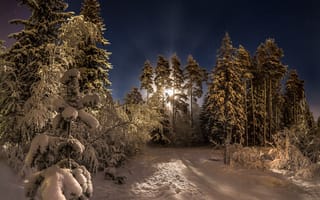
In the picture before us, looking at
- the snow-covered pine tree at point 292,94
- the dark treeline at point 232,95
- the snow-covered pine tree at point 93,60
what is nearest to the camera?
the snow-covered pine tree at point 93,60

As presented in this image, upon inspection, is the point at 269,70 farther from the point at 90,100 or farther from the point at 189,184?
the point at 90,100

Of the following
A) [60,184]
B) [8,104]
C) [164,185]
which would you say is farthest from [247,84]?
[60,184]

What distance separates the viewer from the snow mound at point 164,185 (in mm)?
13737

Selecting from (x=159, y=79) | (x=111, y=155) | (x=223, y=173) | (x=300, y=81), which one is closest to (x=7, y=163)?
(x=111, y=155)

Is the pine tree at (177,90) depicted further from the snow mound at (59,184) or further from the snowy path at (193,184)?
the snow mound at (59,184)

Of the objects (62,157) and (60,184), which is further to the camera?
(62,157)

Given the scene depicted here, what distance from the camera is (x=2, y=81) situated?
11.5m

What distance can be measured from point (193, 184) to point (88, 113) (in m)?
11.3

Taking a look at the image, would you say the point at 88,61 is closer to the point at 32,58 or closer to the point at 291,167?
the point at 32,58

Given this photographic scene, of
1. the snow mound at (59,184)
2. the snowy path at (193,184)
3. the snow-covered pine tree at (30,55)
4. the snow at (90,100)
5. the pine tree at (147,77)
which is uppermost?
the pine tree at (147,77)

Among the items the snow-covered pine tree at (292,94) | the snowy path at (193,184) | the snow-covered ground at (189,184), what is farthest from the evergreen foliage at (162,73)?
the snow-covered ground at (189,184)

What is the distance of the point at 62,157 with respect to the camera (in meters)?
5.99

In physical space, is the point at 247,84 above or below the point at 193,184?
above

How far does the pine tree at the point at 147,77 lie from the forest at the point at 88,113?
353 cm
